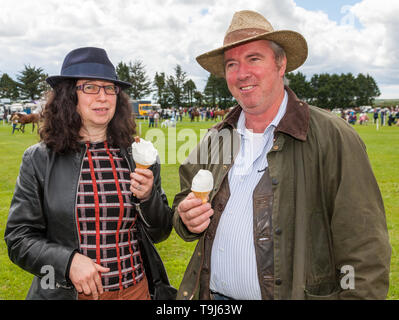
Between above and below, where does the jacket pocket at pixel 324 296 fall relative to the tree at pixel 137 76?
below

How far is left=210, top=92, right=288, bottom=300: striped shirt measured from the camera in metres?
2.38

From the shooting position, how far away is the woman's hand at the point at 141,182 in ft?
8.16

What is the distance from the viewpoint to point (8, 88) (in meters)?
89.2

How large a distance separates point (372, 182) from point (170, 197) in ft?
26.8

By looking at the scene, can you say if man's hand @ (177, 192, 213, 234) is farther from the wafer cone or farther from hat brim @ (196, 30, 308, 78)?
hat brim @ (196, 30, 308, 78)

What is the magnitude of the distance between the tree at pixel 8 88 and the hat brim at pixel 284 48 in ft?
328

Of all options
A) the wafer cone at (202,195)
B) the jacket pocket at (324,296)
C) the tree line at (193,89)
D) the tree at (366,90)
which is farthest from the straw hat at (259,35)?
the tree at (366,90)

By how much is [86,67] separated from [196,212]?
1522 mm

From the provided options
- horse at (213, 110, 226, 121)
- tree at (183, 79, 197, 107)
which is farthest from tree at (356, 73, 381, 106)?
horse at (213, 110, 226, 121)

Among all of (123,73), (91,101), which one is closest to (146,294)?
(91,101)

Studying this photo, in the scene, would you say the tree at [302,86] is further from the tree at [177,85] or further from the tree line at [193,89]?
the tree at [177,85]

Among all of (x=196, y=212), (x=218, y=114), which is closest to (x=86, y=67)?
(x=196, y=212)

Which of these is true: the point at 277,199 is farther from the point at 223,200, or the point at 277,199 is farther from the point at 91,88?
the point at 91,88
